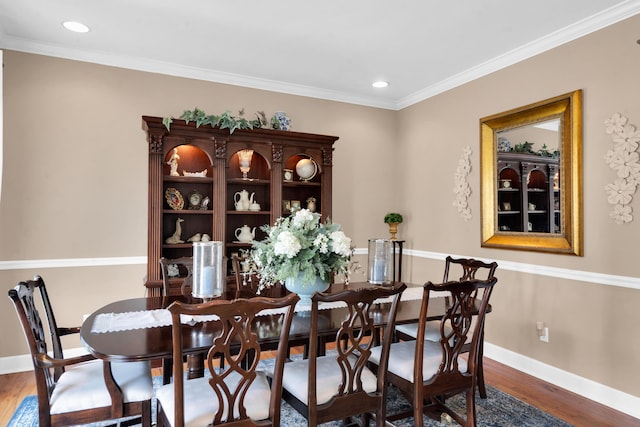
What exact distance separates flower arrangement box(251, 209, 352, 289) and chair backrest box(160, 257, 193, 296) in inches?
30.3

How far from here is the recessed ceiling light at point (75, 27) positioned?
310cm

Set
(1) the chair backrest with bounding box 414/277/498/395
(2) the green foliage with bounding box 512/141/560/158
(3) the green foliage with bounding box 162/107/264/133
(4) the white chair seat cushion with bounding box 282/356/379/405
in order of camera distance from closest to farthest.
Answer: (4) the white chair seat cushion with bounding box 282/356/379/405, (1) the chair backrest with bounding box 414/277/498/395, (2) the green foliage with bounding box 512/141/560/158, (3) the green foliage with bounding box 162/107/264/133

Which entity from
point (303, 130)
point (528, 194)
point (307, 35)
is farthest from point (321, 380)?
point (303, 130)

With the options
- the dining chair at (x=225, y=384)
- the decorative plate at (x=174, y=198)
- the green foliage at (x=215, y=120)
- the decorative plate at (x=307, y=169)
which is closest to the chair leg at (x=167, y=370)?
the dining chair at (x=225, y=384)

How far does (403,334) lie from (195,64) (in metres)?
3.16

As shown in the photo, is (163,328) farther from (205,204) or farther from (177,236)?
(205,204)

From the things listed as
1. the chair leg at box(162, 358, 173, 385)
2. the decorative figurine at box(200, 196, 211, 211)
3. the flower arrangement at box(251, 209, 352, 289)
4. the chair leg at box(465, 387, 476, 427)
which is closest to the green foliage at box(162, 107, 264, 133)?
the decorative figurine at box(200, 196, 211, 211)

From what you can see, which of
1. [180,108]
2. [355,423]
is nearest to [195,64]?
[180,108]

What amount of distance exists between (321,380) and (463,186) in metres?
2.88

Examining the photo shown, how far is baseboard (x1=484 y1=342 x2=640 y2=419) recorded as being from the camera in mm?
2748

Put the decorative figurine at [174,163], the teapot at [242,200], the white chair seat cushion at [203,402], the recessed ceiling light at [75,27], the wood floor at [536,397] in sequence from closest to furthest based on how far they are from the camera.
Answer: the white chair seat cushion at [203,402] → the wood floor at [536,397] → the recessed ceiling light at [75,27] → the decorative figurine at [174,163] → the teapot at [242,200]

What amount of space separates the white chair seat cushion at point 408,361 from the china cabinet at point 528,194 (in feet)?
5.46

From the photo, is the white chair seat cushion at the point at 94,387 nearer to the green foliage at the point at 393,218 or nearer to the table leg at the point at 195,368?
the table leg at the point at 195,368

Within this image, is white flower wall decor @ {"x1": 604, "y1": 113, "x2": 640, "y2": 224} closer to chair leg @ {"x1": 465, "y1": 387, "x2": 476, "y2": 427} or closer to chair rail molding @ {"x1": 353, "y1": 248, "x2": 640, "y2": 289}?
chair rail molding @ {"x1": 353, "y1": 248, "x2": 640, "y2": 289}
